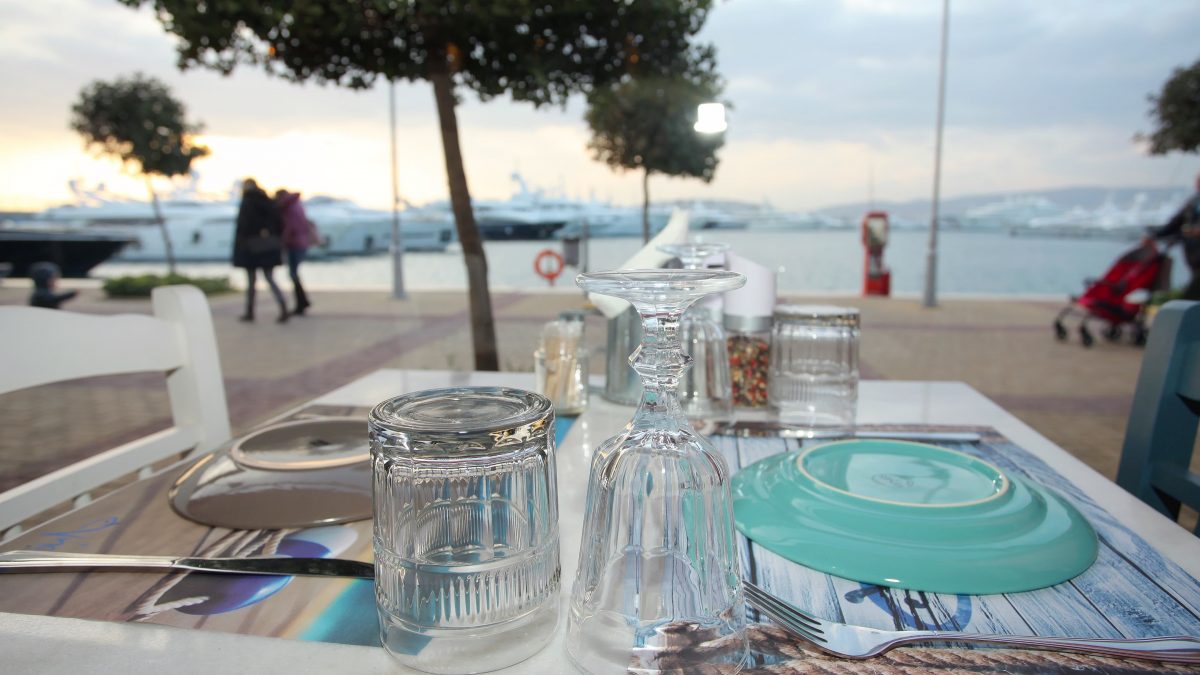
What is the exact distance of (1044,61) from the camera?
A: 880cm

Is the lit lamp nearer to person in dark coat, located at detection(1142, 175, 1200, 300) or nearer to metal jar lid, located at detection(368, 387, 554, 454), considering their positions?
metal jar lid, located at detection(368, 387, 554, 454)

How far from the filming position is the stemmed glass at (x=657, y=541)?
436 mm

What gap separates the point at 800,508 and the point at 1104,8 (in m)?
8.98

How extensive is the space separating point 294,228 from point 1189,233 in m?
6.72

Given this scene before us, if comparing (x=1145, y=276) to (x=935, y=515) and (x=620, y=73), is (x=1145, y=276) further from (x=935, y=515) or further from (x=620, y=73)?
(x=935, y=515)

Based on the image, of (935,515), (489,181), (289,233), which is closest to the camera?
(935,515)

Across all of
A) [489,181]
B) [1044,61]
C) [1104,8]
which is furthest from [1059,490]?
[1044,61]

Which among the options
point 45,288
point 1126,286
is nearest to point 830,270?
point 1126,286

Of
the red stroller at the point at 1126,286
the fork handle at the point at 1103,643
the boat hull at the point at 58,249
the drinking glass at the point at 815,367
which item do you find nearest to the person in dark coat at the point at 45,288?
the boat hull at the point at 58,249

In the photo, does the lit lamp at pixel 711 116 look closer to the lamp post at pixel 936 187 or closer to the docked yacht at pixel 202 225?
the docked yacht at pixel 202 225

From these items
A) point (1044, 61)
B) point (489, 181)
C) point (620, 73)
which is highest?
point (1044, 61)

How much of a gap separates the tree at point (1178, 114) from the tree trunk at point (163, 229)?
1003cm

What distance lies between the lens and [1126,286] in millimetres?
5324

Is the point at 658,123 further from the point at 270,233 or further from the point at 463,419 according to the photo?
the point at 270,233
